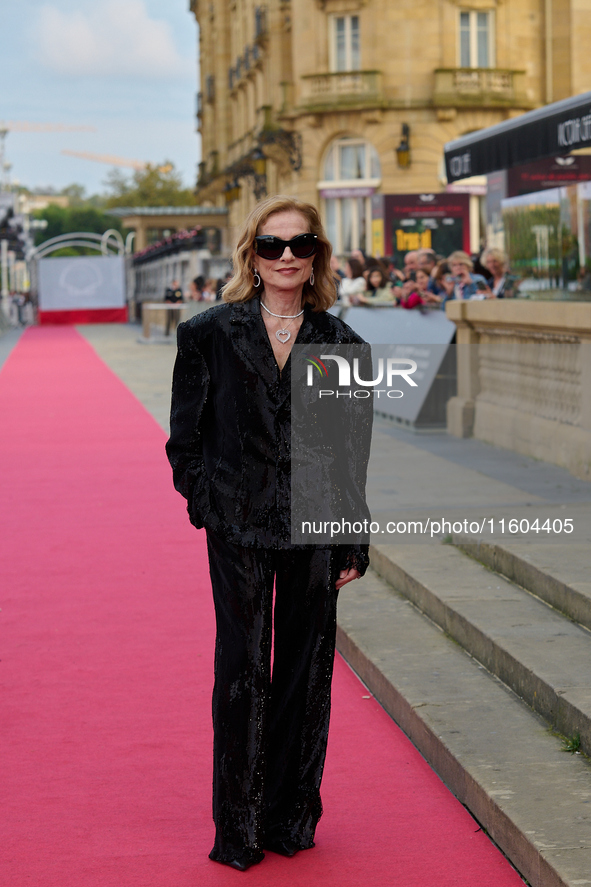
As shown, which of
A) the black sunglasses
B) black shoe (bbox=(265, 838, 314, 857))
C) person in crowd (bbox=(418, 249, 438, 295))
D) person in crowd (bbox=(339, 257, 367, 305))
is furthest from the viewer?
person in crowd (bbox=(339, 257, 367, 305))

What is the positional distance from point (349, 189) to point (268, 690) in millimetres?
37756

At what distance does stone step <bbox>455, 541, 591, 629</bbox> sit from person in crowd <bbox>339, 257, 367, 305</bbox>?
11177 mm

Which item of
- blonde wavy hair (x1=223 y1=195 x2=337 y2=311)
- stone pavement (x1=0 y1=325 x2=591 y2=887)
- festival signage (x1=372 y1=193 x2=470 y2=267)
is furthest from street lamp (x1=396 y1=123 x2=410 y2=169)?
blonde wavy hair (x1=223 y1=195 x2=337 y2=311)

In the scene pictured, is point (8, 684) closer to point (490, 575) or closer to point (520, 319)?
point (490, 575)

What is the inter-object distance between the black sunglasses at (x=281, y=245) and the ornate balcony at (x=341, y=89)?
121 ft

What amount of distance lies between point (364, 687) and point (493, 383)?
638 centimetres

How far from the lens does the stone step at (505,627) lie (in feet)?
15.0

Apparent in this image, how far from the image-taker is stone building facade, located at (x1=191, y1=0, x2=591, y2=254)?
127ft

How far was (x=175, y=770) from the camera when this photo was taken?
14.8 ft

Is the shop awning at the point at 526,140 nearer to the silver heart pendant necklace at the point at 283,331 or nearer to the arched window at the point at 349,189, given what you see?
the silver heart pendant necklace at the point at 283,331

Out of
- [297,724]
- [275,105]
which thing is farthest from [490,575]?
[275,105]

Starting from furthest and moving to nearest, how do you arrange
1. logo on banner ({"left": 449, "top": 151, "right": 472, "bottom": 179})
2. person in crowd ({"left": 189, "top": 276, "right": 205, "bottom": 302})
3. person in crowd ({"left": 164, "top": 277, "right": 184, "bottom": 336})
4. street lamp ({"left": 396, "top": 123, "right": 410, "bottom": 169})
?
street lamp ({"left": 396, "top": 123, "right": 410, "bottom": 169})
person in crowd ({"left": 164, "top": 277, "right": 184, "bottom": 336})
person in crowd ({"left": 189, "top": 276, "right": 205, "bottom": 302})
logo on banner ({"left": 449, "top": 151, "right": 472, "bottom": 179})

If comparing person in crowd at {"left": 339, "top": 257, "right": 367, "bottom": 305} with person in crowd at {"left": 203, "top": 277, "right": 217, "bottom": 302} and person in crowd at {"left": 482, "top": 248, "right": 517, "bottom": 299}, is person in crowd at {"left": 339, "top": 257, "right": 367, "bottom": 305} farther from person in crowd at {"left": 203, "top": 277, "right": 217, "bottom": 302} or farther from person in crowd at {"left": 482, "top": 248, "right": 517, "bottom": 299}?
person in crowd at {"left": 203, "top": 277, "right": 217, "bottom": 302}

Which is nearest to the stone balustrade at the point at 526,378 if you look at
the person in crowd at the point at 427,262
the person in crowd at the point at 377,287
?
the person in crowd at the point at 427,262
